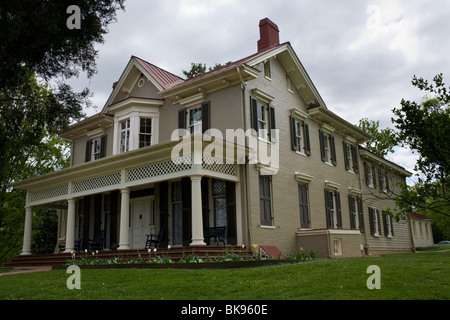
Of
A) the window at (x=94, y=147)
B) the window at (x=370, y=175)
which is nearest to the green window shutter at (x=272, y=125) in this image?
the window at (x=94, y=147)

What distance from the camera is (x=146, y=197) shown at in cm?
1656

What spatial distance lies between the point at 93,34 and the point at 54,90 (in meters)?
1.75

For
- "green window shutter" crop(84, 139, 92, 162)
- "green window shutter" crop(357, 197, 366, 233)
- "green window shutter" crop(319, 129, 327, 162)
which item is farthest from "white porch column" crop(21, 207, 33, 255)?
"green window shutter" crop(357, 197, 366, 233)

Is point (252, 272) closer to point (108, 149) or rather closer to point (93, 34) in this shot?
point (93, 34)

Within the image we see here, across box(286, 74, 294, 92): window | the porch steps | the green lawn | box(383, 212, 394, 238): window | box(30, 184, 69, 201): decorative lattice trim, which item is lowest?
the green lawn

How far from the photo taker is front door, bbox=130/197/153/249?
53.7 feet

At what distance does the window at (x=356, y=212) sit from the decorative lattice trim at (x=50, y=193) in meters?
13.6

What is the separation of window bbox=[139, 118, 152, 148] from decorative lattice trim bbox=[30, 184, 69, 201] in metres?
3.50

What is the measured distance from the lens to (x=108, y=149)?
1897 cm

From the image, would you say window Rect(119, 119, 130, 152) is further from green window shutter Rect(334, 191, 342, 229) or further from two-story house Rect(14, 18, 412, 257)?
green window shutter Rect(334, 191, 342, 229)

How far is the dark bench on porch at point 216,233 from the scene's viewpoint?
13273 millimetres

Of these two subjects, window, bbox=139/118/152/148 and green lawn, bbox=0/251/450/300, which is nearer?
green lawn, bbox=0/251/450/300

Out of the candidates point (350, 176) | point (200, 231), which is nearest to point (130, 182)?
point (200, 231)
